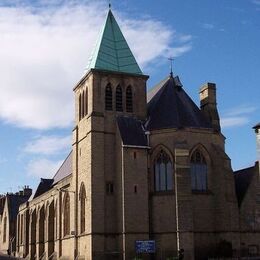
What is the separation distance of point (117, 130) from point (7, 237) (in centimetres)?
4907

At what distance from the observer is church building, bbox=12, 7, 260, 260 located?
47281 millimetres

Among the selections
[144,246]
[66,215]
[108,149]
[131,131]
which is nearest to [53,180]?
[66,215]

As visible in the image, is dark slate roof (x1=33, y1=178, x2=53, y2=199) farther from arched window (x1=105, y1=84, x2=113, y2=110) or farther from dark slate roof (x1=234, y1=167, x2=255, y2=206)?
dark slate roof (x1=234, y1=167, x2=255, y2=206)

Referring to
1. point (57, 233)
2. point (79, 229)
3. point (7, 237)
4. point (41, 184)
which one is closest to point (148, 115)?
point (79, 229)

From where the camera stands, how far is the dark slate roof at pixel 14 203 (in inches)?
3627

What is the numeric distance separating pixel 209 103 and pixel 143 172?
418 inches

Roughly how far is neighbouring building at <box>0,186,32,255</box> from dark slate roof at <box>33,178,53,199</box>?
1384 cm

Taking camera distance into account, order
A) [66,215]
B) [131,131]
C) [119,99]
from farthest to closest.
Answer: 1. [66,215]
2. [119,99]
3. [131,131]

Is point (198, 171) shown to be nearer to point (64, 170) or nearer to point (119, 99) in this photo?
point (119, 99)

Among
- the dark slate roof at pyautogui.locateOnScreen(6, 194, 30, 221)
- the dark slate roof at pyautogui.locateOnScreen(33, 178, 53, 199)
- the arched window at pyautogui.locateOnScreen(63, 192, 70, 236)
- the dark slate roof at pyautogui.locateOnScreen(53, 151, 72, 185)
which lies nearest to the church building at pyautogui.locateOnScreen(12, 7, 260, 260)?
the arched window at pyautogui.locateOnScreen(63, 192, 70, 236)

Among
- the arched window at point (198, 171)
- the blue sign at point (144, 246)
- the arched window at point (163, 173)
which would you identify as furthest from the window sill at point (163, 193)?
the blue sign at point (144, 246)

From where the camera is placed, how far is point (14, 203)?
9400 cm

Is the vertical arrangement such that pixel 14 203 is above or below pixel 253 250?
above

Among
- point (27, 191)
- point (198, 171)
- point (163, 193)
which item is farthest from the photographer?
point (27, 191)
